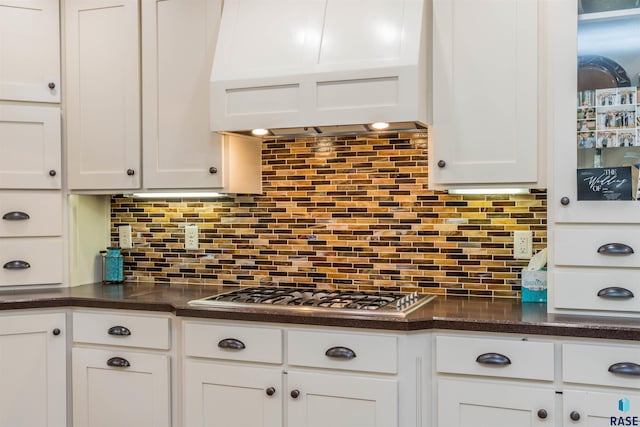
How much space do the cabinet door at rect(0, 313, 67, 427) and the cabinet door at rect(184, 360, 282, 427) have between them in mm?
655

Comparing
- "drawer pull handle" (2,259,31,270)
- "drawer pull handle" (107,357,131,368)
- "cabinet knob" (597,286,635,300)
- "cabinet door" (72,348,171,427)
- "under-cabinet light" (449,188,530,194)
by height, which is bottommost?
"cabinet door" (72,348,171,427)

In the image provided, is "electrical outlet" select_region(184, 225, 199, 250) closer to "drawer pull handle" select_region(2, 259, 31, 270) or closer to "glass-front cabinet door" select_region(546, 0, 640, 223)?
"drawer pull handle" select_region(2, 259, 31, 270)

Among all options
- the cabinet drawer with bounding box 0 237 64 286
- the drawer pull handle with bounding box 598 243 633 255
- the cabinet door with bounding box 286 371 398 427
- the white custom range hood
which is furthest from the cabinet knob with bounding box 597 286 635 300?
the cabinet drawer with bounding box 0 237 64 286

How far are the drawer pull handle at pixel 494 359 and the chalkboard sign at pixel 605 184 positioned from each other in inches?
24.5

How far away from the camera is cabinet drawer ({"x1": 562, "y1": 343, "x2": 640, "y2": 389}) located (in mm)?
2096

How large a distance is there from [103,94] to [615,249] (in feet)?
7.51

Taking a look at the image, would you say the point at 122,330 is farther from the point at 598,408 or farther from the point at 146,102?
the point at 598,408

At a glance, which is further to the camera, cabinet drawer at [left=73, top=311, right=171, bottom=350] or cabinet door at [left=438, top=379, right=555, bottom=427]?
cabinet drawer at [left=73, top=311, right=171, bottom=350]

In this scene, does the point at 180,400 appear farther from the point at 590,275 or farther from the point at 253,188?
the point at 590,275

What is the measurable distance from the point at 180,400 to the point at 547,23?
2.06 m

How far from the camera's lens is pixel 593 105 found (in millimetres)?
2275

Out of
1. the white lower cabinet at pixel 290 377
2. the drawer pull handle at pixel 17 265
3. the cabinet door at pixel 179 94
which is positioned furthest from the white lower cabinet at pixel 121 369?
the cabinet door at pixel 179 94

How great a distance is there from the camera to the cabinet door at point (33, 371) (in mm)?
2781

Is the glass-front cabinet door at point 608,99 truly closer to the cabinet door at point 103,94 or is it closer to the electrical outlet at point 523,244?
the electrical outlet at point 523,244
